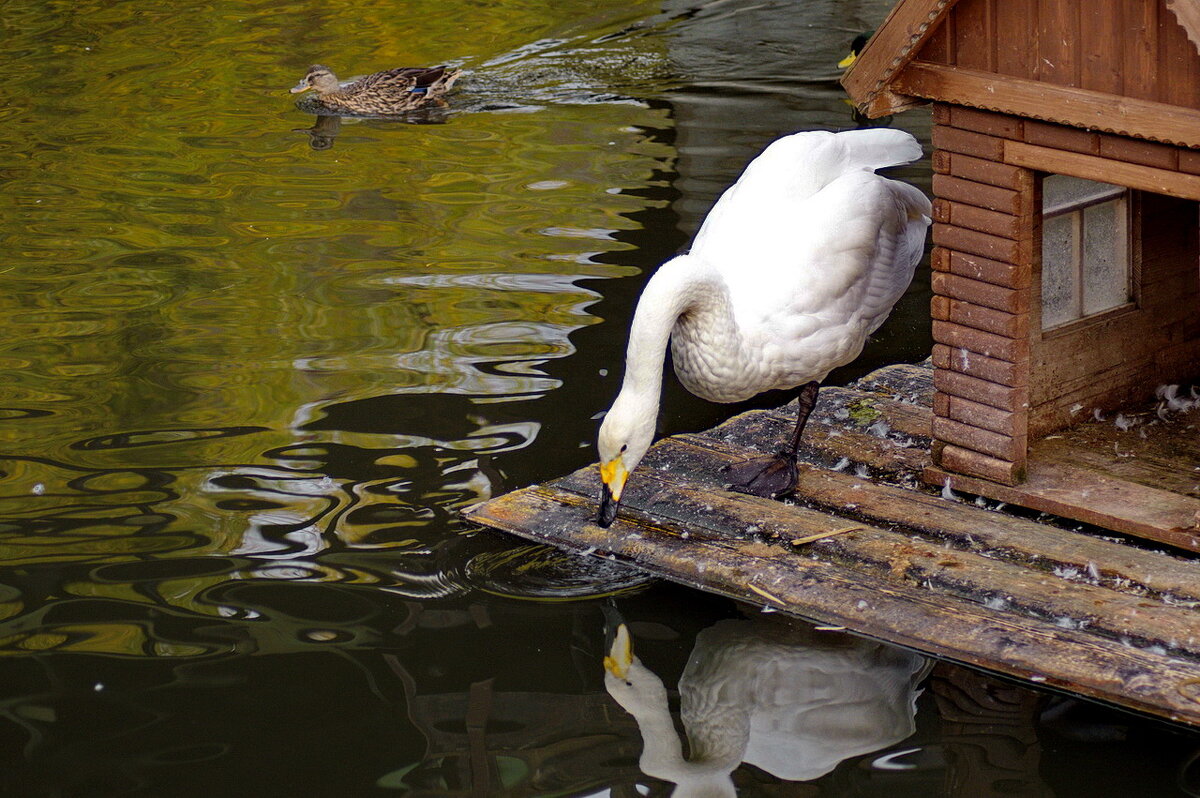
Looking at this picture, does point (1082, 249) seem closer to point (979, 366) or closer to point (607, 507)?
point (979, 366)

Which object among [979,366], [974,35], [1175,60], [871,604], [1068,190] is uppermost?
[974,35]

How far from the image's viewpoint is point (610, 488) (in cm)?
501

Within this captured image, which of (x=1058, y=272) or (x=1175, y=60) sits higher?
(x=1175, y=60)

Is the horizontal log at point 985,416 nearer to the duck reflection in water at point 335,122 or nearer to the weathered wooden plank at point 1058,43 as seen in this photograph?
the weathered wooden plank at point 1058,43

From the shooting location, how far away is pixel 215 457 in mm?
6047

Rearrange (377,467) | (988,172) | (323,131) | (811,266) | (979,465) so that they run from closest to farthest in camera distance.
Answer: (988,172) → (811,266) → (979,465) → (377,467) → (323,131)

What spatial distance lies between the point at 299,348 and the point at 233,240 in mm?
1805

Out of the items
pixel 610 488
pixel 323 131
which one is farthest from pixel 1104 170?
pixel 323 131

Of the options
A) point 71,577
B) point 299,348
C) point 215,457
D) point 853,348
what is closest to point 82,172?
point 299,348

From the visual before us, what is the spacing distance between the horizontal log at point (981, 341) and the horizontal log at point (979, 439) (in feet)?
0.88

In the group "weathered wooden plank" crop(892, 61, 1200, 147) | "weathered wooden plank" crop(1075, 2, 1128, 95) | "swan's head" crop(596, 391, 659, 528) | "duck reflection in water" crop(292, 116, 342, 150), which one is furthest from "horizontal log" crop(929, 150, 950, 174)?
"duck reflection in water" crop(292, 116, 342, 150)

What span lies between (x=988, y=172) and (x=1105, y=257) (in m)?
0.91

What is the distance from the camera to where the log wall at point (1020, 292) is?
4656mm

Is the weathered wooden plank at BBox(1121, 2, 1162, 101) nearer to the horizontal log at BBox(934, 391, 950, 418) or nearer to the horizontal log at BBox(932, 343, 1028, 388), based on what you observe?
the horizontal log at BBox(932, 343, 1028, 388)
